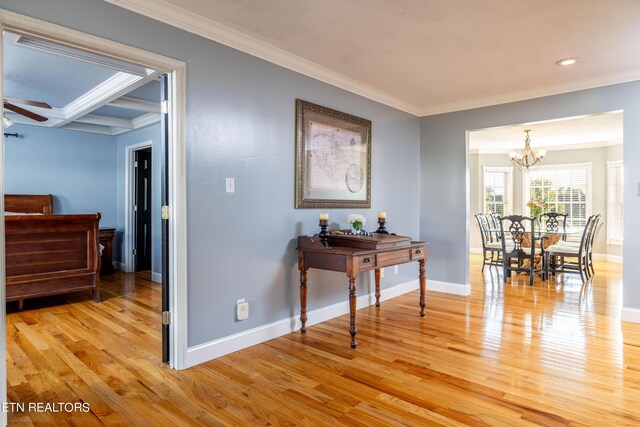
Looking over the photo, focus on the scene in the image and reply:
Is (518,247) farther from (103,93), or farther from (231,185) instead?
(103,93)

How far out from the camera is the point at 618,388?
7.70 feet

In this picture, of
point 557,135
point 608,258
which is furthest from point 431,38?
point 608,258

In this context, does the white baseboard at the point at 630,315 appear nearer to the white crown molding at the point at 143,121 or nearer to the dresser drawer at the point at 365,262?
the dresser drawer at the point at 365,262

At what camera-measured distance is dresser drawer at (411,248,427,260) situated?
12.3ft

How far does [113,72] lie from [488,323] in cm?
438

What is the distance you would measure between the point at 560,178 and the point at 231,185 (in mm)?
8206

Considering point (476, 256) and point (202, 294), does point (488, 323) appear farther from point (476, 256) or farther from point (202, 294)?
point (476, 256)

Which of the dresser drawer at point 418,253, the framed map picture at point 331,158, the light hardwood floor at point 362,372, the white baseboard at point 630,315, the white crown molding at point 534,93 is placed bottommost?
the light hardwood floor at point 362,372

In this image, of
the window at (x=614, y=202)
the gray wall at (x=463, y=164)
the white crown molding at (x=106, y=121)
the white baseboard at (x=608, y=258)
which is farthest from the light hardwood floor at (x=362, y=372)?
the window at (x=614, y=202)

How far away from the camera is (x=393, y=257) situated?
137 inches

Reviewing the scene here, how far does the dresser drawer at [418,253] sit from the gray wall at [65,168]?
17.7ft

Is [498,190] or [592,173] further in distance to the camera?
[498,190]

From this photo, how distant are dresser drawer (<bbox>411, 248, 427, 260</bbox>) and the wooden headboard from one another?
18.4 feet

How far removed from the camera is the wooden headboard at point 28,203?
18.6 ft
